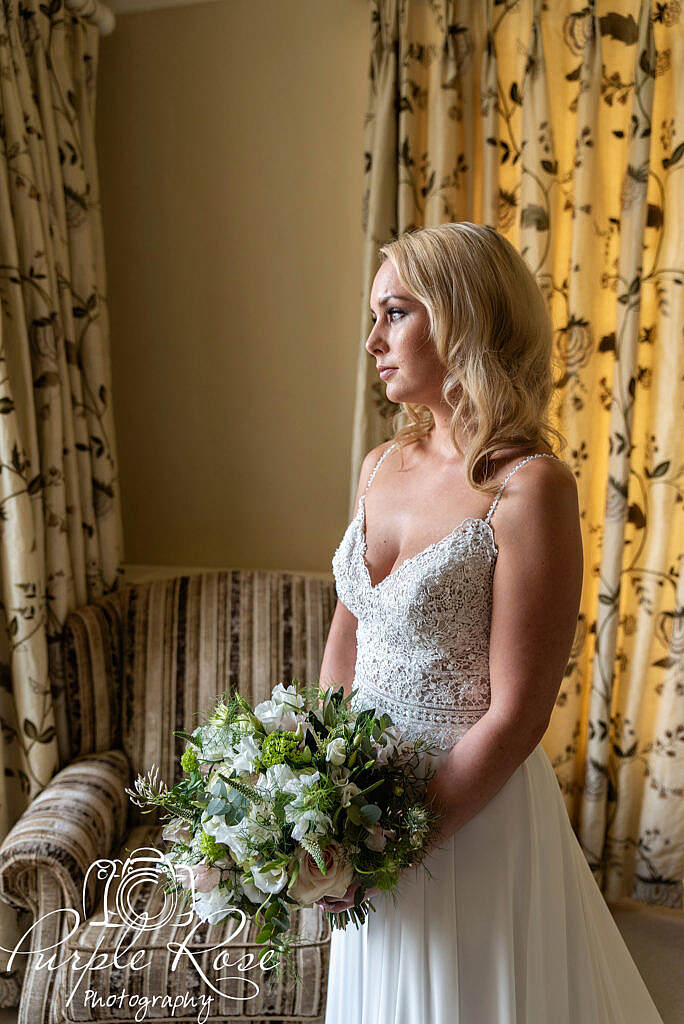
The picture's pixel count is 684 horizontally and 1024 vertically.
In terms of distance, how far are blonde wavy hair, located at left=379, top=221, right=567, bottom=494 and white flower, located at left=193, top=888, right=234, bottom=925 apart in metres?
0.69

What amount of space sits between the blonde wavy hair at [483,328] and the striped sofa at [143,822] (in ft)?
3.53

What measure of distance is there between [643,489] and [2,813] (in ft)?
6.27

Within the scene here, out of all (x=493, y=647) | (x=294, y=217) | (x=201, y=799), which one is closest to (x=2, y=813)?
(x=201, y=799)

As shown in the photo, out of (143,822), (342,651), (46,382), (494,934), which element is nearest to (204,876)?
(494,934)

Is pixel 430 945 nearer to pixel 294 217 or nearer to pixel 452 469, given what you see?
pixel 452 469

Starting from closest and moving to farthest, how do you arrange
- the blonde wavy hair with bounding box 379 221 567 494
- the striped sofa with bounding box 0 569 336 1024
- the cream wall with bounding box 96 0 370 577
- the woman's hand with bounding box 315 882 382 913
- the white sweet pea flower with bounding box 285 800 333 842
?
the white sweet pea flower with bounding box 285 800 333 842
the woman's hand with bounding box 315 882 382 913
the blonde wavy hair with bounding box 379 221 567 494
the striped sofa with bounding box 0 569 336 1024
the cream wall with bounding box 96 0 370 577

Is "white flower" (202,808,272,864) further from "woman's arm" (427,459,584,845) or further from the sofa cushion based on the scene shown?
the sofa cushion

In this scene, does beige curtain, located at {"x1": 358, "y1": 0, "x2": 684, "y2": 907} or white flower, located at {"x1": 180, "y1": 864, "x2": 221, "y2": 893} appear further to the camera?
beige curtain, located at {"x1": 358, "y1": 0, "x2": 684, "y2": 907}

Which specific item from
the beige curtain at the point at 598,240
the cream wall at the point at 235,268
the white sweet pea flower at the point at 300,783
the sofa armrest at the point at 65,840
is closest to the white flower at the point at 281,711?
the white sweet pea flower at the point at 300,783

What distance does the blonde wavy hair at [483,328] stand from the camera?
1312mm

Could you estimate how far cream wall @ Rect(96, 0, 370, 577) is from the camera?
252cm

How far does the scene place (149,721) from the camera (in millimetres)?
2324

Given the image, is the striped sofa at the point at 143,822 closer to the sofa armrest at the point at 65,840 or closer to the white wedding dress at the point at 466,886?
the sofa armrest at the point at 65,840

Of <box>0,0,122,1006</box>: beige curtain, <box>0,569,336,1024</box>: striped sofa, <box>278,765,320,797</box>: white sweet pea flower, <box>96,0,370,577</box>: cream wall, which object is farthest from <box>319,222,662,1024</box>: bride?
<box>96,0,370,577</box>: cream wall
